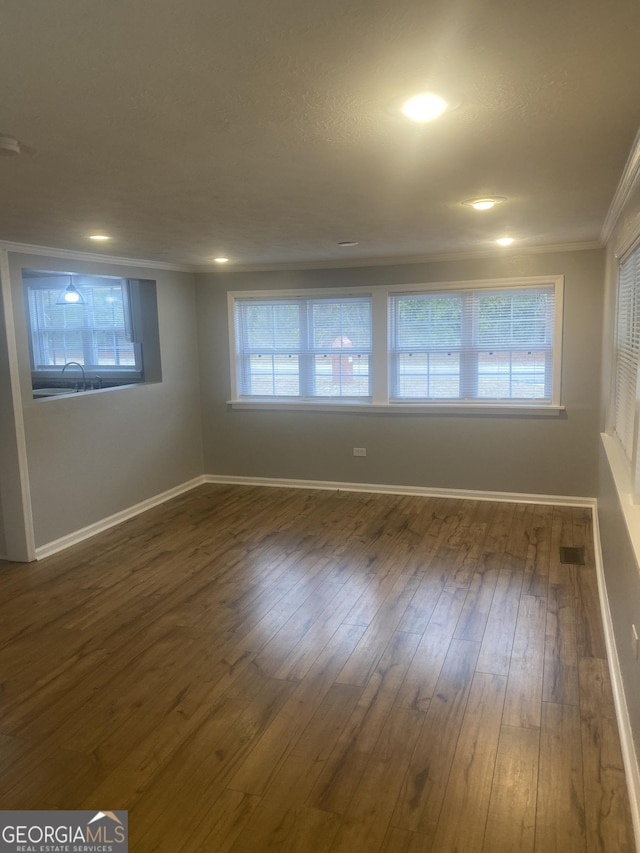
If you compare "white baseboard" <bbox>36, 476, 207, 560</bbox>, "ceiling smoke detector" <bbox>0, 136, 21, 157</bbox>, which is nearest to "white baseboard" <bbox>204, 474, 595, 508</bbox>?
"white baseboard" <bbox>36, 476, 207, 560</bbox>

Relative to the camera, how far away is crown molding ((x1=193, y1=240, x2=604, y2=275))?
17.0ft

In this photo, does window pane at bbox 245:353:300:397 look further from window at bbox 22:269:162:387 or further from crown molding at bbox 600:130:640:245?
crown molding at bbox 600:130:640:245

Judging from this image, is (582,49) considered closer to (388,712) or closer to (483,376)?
(388,712)

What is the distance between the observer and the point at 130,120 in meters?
1.86

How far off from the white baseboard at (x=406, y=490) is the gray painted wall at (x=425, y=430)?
52mm

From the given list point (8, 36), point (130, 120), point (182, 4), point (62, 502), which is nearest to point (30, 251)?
point (62, 502)

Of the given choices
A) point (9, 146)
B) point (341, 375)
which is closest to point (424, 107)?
point (9, 146)

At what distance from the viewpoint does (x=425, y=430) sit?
5.92 metres

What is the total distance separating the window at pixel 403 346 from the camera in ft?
18.1

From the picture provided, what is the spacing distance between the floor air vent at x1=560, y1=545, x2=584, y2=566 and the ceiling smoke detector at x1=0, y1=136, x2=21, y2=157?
4016 millimetres

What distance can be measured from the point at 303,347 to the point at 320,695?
13.3ft

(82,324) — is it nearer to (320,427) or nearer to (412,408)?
(320,427)

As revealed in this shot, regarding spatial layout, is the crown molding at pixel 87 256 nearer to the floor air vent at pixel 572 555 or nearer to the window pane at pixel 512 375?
the window pane at pixel 512 375

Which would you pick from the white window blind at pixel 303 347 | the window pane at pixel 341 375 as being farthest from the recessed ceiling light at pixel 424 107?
the window pane at pixel 341 375
